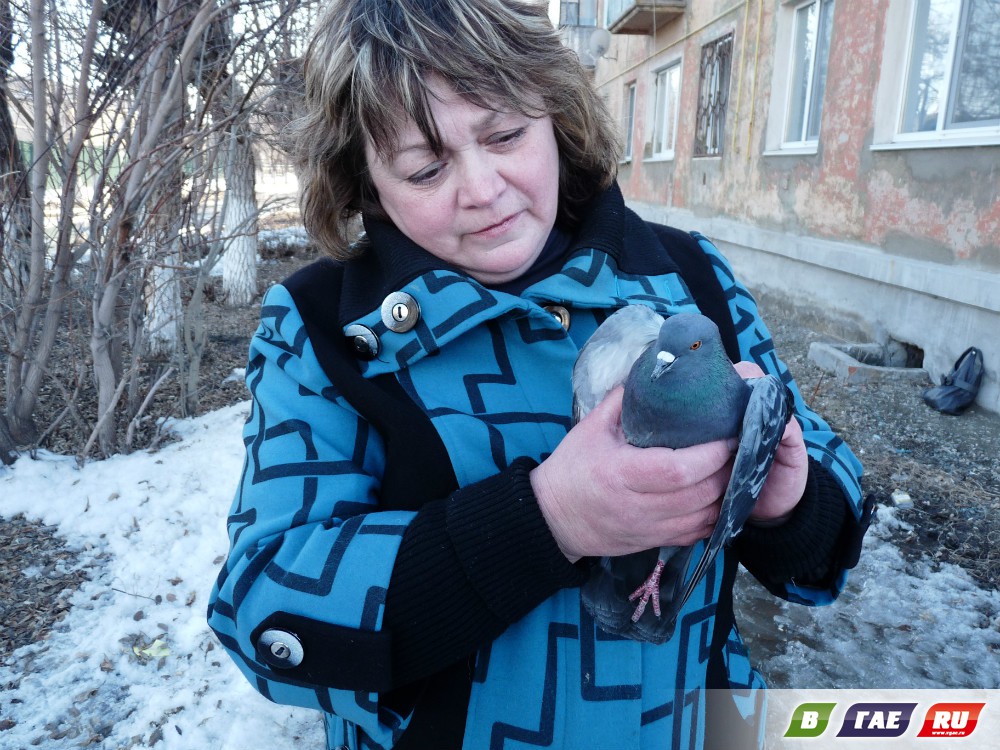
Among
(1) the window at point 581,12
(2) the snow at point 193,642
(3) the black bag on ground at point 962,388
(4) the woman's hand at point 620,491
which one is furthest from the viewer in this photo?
(1) the window at point 581,12

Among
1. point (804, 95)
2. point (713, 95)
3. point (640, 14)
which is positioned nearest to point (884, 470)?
point (804, 95)

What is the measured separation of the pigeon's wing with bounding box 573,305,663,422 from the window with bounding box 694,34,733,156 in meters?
9.73

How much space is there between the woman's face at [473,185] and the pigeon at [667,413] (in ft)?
0.92

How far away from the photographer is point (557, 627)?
4.09ft

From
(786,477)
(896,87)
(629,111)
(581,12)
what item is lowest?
(786,477)

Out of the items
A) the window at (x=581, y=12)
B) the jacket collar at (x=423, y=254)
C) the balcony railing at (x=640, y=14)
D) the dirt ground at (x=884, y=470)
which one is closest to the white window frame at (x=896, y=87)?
the dirt ground at (x=884, y=470)

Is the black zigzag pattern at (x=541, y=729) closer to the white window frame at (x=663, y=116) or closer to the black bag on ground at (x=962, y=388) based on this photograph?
the black bag on ground at (x=962, y=388)

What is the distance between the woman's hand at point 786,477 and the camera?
1.27 metres

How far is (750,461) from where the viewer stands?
117 centimetres

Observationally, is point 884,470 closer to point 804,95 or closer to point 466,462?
point 466,462

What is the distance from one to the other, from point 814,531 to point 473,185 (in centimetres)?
96

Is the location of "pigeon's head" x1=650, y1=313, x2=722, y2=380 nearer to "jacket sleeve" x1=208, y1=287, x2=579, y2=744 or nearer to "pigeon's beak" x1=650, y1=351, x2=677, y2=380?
"pigeon's beak" x1=650, y1=351, x2=677, y2=380

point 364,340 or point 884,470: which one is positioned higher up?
point 364,340

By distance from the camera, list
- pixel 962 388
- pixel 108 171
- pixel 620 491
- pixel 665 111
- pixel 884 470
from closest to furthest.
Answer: pixel 620 491 → pixel 108 171 → pixel 884 470 → pixel 962 388 → pixel 665 111
